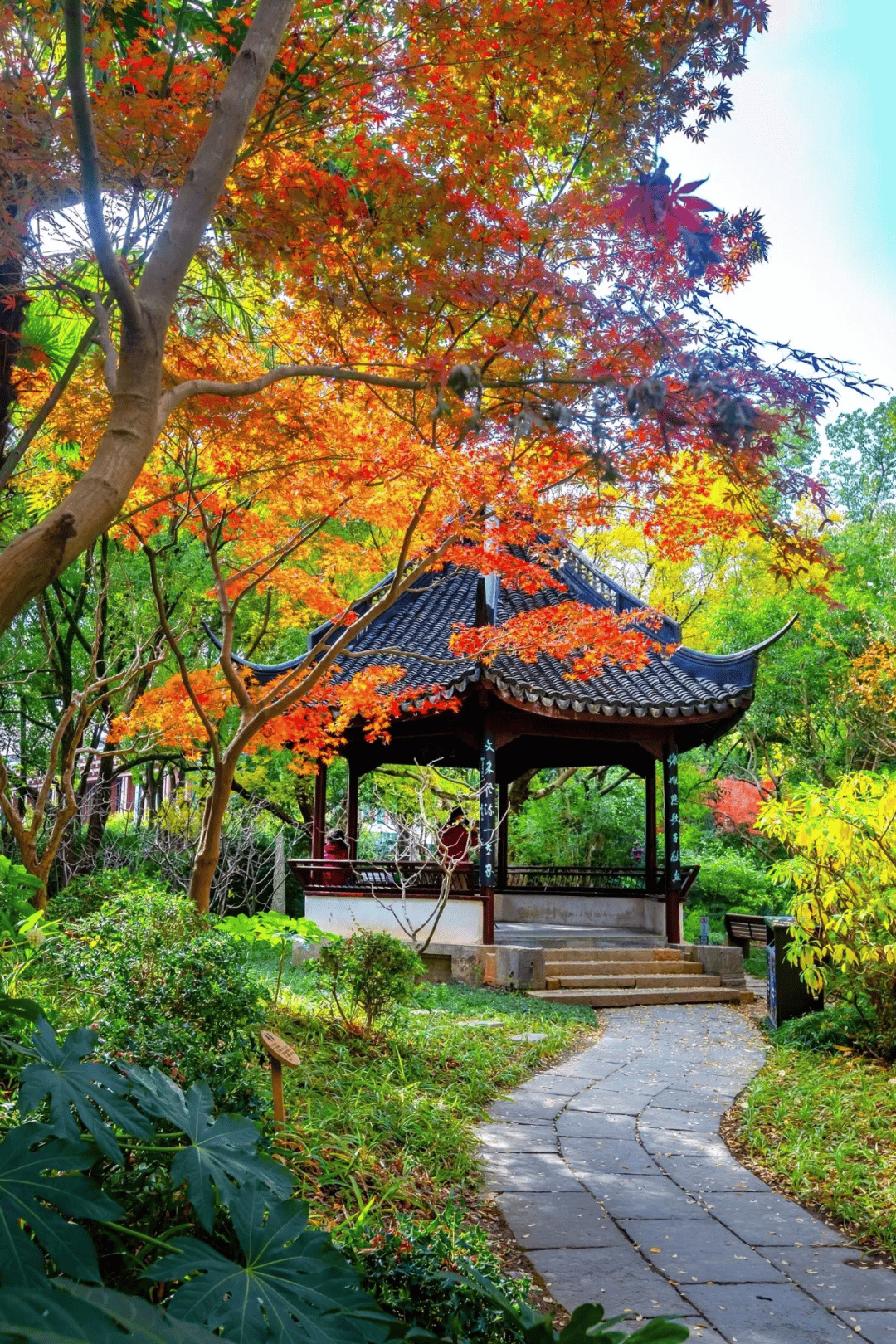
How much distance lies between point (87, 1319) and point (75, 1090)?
940 mm

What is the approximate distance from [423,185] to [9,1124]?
4347 mm

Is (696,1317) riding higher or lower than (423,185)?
lower

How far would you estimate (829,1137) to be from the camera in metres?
5.47

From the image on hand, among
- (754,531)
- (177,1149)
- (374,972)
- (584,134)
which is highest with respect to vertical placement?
(584,134)

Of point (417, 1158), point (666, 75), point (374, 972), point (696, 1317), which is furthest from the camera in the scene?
point (374, 972)

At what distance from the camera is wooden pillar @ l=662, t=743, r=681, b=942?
41.8 feet

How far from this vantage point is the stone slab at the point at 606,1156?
5012 millimetres

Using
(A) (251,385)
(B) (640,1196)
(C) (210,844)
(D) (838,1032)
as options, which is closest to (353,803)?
(C) (210,844)

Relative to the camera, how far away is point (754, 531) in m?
5.21

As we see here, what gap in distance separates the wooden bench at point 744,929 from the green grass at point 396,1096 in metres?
4.51

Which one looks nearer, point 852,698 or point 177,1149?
point 177,1149

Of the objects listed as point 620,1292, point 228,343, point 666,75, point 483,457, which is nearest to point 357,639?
point 483,457

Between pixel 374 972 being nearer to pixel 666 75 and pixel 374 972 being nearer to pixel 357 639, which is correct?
pixel 666 75

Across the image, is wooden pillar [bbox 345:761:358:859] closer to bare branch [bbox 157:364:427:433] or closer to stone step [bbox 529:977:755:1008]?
stone step [bbox 529:977:755:1008]
